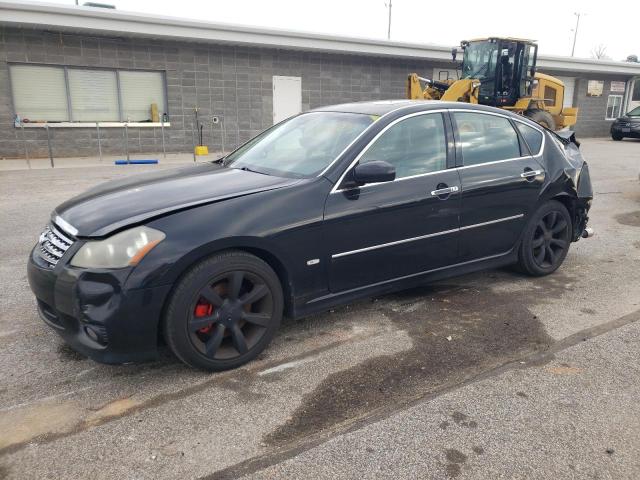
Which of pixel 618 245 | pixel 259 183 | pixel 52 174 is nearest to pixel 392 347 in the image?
pixel 259 183

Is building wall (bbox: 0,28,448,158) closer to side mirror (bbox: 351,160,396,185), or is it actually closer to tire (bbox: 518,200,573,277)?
tire (bbox: 518,200,573,277)

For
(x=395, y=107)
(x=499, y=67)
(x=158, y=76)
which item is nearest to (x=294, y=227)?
(x=395, y=107)

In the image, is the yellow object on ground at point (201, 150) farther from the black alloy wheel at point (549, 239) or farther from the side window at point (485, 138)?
the black alloy wheel at point (549, 239)

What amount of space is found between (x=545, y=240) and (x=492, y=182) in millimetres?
1030

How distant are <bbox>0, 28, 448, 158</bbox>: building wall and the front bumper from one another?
44.5 ft

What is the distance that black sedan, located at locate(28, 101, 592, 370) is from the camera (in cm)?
289

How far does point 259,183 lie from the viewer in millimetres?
3451

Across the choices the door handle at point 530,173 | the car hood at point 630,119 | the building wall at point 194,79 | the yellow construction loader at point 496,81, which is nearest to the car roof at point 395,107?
the door handle at point 530,173

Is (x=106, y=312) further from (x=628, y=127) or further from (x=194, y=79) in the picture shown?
(x=628, y=127)

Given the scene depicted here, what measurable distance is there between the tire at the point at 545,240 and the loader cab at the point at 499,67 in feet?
40.1

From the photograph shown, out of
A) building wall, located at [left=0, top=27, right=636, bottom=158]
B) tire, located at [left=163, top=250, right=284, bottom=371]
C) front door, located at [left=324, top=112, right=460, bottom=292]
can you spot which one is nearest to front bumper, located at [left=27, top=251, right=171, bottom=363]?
tire, located at [left=163, top=250, right=284, bottom=371]

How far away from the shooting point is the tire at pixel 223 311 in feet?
9.72

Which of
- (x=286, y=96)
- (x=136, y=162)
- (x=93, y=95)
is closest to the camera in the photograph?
(x=136, y=162)

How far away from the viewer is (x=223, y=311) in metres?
3.12
